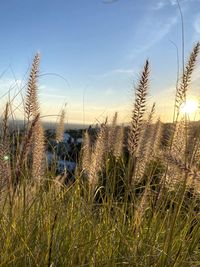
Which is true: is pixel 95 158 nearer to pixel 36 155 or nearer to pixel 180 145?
pixel 36 155

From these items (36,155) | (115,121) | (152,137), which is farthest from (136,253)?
(115,121)

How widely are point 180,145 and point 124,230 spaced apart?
0.86 metres

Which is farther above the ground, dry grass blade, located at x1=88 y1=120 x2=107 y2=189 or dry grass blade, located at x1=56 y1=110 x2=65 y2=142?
dry grass blade, located at x1=56 y1=110 x2=65 y2=142

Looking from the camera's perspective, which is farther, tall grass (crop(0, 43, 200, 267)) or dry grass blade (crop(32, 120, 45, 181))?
dry grass blade (crop(32, 120, 45, 181))

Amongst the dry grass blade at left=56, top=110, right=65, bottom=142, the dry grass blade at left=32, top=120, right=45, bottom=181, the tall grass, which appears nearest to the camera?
the tall grass

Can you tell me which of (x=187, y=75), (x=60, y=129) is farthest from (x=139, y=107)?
(x=60, y=129)

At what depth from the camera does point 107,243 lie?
3.15 m

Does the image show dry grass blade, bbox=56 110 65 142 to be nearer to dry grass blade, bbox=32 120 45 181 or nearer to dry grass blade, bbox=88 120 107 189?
dry grass blade, bbox=88 120 107 189

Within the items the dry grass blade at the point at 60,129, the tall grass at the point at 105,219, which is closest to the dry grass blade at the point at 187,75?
the tall grass at the point at 105,219

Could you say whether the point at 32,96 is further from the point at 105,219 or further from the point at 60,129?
the point at 60,129

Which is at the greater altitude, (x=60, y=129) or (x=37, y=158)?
(x=60, y=129)

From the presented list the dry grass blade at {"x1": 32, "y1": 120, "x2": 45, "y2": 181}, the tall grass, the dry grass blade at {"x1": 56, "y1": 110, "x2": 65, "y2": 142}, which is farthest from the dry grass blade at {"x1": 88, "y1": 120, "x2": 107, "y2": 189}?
the dry grass blade at {"x1": 56, "y1": 110, "x2": 65, "y2": 142}

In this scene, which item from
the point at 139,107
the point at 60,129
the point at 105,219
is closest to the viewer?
the point at 139,107

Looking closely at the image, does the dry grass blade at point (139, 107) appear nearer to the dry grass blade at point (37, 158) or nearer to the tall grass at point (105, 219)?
the tall grass at point (105, 219)
